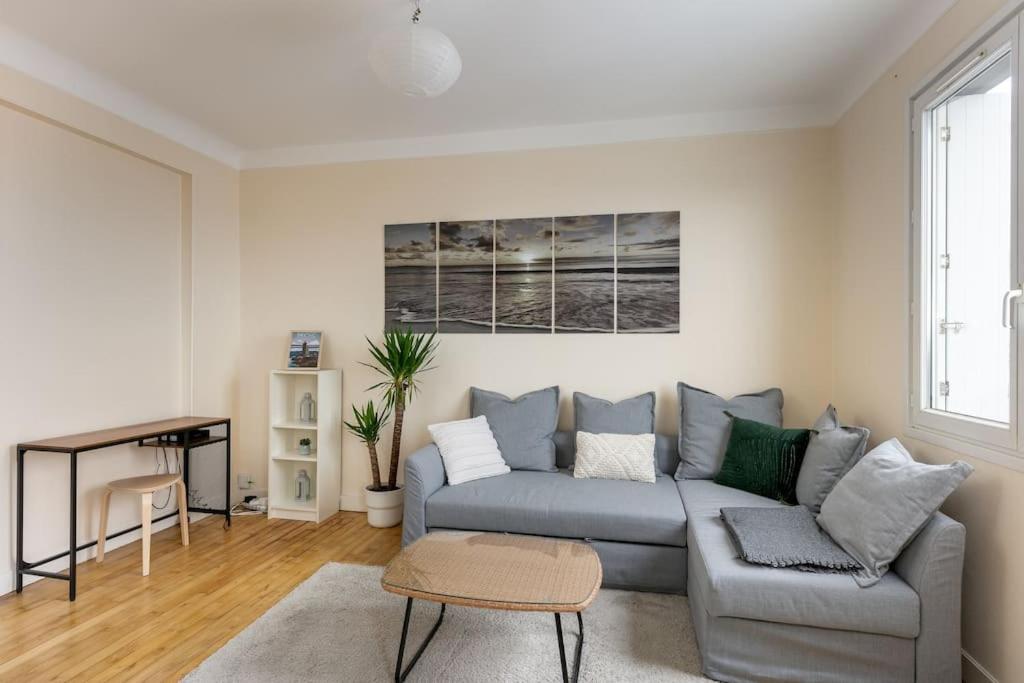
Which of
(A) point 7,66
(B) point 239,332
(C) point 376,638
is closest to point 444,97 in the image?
(A) point 7,66

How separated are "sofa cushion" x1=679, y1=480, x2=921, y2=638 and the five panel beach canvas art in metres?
1.89

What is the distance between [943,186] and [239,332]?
475cm

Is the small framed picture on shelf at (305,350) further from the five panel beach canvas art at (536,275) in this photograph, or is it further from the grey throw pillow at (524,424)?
the grey throw pillow at (524,424)

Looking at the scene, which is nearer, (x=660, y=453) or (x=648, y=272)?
(x=660, y=453)

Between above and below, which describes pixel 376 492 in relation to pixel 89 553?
above

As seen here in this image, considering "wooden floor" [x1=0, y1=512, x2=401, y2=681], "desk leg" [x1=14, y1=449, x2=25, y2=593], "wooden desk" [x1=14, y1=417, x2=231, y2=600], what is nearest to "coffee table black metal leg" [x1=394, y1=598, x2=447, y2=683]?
"wooden floor" [x1=0, y1=512, x2=401, y2=681]

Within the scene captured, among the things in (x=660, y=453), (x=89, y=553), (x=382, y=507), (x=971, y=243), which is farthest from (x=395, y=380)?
(x=971, y=243)

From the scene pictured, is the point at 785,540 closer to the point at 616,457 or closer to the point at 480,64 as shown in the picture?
the point at 616,457

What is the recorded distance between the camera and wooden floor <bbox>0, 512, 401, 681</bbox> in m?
2.22

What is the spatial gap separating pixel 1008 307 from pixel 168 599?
3941 millimetres

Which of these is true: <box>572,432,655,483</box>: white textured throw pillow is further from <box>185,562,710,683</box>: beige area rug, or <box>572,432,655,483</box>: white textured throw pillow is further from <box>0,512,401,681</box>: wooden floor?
<box>0,512,401,681</box>: wooden floor

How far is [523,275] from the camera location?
3.92 metres

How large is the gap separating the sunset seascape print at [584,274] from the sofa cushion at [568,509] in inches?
44.7

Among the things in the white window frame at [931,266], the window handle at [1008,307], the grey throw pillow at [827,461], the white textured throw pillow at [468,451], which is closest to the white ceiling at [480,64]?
the white window frame at [931,266]
